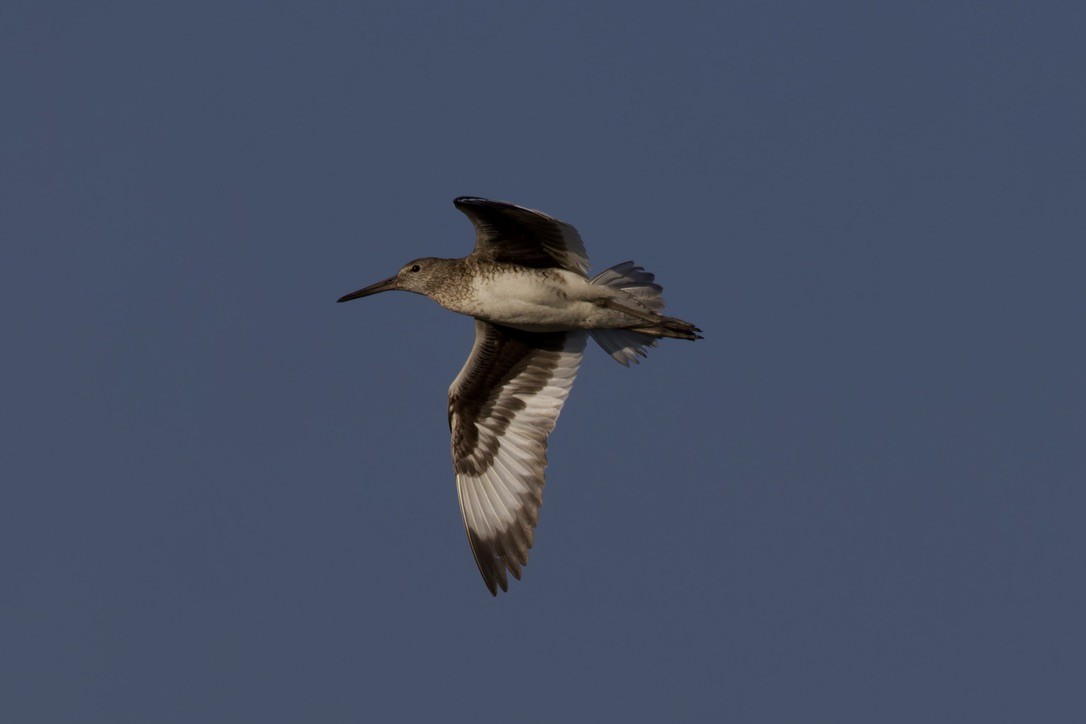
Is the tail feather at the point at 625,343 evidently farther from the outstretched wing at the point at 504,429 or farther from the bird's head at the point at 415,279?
the bird's head at the point at 415,279

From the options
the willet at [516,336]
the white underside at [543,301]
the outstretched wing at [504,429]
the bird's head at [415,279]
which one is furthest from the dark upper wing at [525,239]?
the outstretched wing at [504,429]

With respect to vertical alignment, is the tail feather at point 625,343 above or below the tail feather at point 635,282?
below

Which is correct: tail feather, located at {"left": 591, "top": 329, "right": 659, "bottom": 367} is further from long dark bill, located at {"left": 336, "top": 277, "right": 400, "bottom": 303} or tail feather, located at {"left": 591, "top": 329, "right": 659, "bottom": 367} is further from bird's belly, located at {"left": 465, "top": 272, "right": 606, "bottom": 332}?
long dark bill, located at {"left": 336, "top": 277, "right": 400, "bottom": 303}

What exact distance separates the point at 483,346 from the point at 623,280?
67.7 inches

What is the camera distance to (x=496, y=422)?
16.2 m

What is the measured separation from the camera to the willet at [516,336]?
14.9m

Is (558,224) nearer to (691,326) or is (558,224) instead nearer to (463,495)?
(691,326)

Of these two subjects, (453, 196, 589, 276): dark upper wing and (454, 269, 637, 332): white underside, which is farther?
(454, 269, 637, 332): white underside

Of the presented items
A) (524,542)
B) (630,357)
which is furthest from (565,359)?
(524,542)

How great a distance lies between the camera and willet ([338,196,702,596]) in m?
14.9

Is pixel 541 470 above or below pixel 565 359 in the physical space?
below

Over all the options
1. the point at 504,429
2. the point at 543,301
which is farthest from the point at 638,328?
the point at 504,429

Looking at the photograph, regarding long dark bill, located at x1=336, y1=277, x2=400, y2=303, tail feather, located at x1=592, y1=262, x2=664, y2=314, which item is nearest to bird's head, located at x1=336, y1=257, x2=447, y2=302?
long dark bill, located at x1=336, y1=277, x2=400, y2=303

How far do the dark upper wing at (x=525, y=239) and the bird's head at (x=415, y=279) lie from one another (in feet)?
1.61
